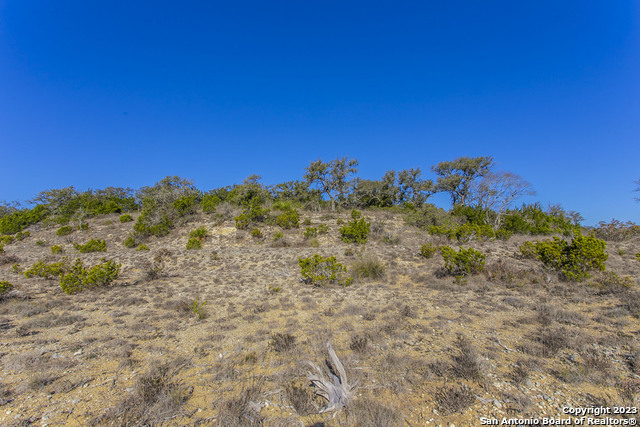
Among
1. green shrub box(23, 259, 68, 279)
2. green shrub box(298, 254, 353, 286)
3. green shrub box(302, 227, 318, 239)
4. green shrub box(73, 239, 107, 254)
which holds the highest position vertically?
green shrub box(302, 227, 318, 239)

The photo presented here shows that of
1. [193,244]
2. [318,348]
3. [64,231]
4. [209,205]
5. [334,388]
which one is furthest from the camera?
[209,205]

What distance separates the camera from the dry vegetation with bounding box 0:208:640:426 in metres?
3.57

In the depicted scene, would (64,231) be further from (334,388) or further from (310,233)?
(334,388)

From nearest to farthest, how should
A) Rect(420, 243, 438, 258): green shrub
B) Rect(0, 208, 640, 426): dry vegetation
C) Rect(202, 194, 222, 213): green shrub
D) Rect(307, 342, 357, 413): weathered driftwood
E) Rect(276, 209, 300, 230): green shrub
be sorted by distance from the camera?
Rect(0, 208, 640, 426): dry vegetation < Rect(307, 342, 357, 413): weathered driftwood < Rect(420, 243, 438, 258): green shrub < Rect(276, 209, 300, 230): green shrub < Rect(202, 194, 222, 213): green shrub

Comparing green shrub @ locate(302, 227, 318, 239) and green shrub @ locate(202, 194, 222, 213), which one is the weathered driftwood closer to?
green shrub @ locate(302, 227, 318, 239)

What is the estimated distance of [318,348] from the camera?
5.48 meters

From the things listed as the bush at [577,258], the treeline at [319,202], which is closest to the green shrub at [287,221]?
the treeline at [319,202]

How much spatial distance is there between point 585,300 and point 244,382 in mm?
9515

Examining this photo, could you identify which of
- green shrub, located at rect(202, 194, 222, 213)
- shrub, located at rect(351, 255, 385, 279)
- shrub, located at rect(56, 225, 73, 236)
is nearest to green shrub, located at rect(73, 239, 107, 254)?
shrub, located at rect(56, 225, 73, 236)

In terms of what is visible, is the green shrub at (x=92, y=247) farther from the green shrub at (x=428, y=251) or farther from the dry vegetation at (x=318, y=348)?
the green shrub at (x=428, y=251)

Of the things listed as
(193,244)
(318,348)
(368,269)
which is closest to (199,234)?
(193,244)

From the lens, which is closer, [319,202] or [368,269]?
[368,269]

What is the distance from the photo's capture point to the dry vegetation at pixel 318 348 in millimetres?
3566

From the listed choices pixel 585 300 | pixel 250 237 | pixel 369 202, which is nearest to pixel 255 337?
pixel 585 300
